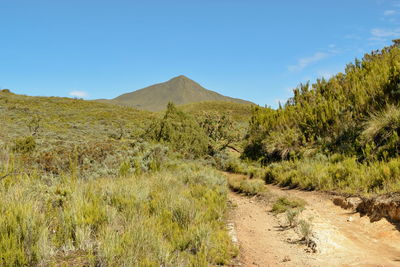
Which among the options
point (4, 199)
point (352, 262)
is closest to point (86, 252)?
point (4, 199)

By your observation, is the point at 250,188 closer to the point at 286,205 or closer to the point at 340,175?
the point at 286,205

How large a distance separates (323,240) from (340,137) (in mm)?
6875

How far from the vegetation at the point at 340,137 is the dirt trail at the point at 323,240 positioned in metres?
1.07

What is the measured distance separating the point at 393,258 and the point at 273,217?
110 inches

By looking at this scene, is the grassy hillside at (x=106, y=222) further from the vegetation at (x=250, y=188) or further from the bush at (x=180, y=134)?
the bush at (x=180, y=134)

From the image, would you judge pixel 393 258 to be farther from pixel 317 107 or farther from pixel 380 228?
pixel 317 107

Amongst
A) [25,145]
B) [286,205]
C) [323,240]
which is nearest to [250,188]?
[286,205]

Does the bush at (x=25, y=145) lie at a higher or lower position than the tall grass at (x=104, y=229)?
higher

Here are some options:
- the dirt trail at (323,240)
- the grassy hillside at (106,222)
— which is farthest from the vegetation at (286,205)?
the grassy hillside at (106,222)

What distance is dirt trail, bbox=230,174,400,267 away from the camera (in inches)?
161

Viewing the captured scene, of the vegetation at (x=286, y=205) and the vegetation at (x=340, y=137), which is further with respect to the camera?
the vegetation at (x=340, y=137)

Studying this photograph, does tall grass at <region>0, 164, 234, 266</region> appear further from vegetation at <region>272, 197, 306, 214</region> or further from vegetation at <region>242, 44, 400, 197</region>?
vegetation at <region>242, 44, 400, 197</region>

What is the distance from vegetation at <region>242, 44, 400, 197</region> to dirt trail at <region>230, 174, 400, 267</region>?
1072 mm

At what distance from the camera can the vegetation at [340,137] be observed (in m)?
7.40
